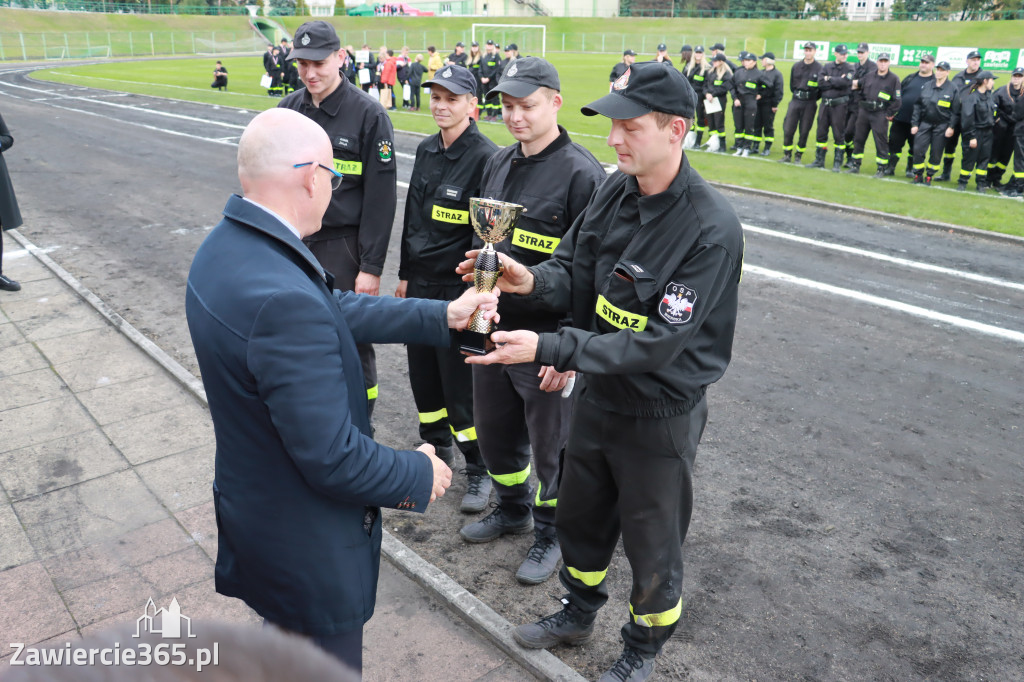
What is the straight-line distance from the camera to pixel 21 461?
17.5 feet

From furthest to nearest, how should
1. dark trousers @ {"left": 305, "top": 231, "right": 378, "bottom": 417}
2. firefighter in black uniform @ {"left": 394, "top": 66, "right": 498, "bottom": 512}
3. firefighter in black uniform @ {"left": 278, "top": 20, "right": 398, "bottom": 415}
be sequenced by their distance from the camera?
dark trousers @ {"left": 305, "top": 231, "right": 378, "bottom": 417} < firefighter in black uniform @ {"left": 278, "top": 20, "right": 398, "bottom": 415} < firefighter in black uniform @ {"left": 394, "top": 66, "right": 498, "bottom": 512}

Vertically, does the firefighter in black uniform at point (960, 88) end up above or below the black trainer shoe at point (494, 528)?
above

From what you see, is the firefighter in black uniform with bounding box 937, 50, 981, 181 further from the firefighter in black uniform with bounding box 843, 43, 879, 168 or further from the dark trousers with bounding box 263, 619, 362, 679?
the dark trousers with bounding box 263, 619, 362, 679

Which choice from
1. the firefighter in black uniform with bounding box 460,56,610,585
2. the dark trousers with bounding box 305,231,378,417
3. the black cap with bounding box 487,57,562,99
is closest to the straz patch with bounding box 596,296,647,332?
the firefighter in black uniform with bounding box 460,56,610,585

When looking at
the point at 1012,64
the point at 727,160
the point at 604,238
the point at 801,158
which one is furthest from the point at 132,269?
the point at 1012,64

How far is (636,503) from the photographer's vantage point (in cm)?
340

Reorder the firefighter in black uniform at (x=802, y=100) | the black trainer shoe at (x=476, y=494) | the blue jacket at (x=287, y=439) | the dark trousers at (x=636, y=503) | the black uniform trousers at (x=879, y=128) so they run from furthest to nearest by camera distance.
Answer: the firefighter in black uniform at (x=802, y=100)
the black uniform trousers at (x=879, y=128)
the black trainer shoe at (x=476, y=494)
the dark trousers at (x=636, y=503)
the blue jacket at (x=287, y=439)

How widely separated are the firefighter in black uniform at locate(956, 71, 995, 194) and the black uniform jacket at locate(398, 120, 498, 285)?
1327cm

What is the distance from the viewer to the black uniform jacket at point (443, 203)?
16.4ft

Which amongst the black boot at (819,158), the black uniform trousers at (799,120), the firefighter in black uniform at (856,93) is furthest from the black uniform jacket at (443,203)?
the black uniform trousers at (799,120)

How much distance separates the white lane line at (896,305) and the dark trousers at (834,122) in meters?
8.34

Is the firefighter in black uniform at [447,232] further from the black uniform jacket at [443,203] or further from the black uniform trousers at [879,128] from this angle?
the black uniform trousers at [879,128]

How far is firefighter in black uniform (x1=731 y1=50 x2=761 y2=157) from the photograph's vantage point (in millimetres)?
18234

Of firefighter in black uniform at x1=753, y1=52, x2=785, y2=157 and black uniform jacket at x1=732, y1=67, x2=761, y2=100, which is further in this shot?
black uniform jacket at x1=732, y1=67, x2=761, y2=100
